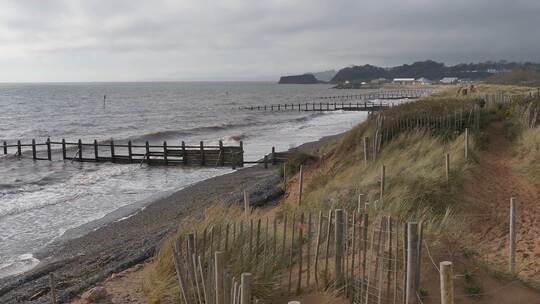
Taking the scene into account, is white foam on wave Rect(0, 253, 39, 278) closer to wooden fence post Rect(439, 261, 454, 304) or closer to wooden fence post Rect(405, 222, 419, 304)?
wooden fence post Rect(405, 222, 419, 304)

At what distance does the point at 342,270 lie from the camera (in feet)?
23.5

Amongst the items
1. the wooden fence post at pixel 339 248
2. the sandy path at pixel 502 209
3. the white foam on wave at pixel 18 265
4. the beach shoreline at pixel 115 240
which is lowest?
the white foam on wave at pixel 18 265

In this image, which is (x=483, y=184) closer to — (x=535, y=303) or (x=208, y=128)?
(x=535, y=303)

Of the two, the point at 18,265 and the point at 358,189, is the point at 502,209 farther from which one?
the point at 18,265

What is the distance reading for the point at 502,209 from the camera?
42.8 feet

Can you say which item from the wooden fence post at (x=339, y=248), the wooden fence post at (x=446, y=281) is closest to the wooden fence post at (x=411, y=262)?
the wooden fence post at (x=446, y=281)

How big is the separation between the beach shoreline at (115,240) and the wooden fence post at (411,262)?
20.7ft

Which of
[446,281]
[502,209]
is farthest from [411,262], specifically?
[502,209]

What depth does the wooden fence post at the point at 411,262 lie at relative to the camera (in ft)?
20.1

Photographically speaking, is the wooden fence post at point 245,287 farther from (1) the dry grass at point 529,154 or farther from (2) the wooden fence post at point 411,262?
(1) the dry grass at point 529,154

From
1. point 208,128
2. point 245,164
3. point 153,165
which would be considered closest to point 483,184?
point 245,164

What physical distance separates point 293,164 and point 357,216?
1424cm

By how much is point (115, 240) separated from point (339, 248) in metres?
9.59

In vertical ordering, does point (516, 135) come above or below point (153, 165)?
above
